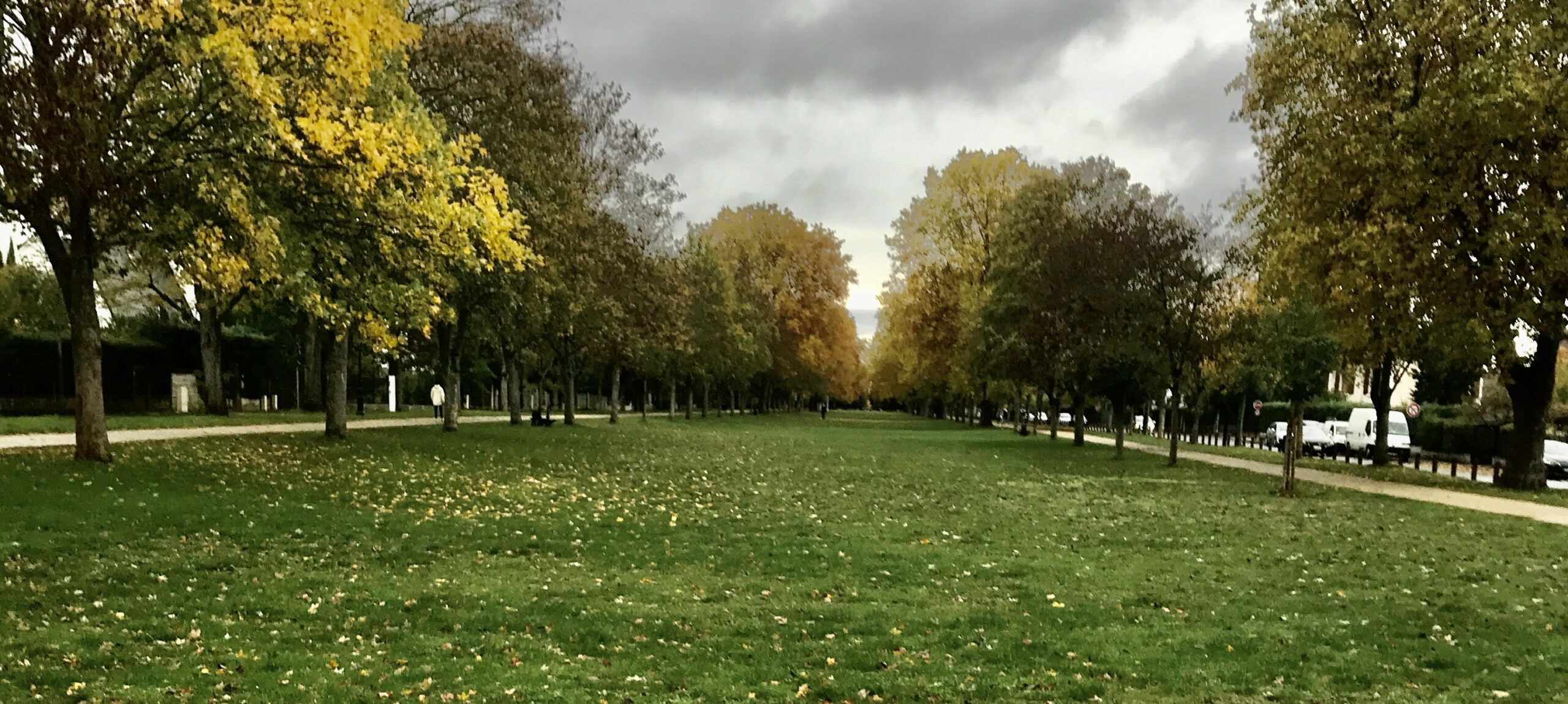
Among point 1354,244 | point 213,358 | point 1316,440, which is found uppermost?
point 1354,244

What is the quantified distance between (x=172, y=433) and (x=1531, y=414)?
32195 mm

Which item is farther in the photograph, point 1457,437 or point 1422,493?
point 1457,437

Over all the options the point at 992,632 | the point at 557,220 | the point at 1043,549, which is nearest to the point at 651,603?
the point at 992,632

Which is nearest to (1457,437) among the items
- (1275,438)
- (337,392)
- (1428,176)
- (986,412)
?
(1275,438)

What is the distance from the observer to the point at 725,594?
32.6 feet

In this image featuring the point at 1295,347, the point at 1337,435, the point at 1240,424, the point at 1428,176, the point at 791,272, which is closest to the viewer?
the point at 1428,176

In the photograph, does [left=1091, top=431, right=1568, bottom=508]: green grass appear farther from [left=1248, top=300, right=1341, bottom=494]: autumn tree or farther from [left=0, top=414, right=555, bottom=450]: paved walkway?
[left=0, top=414, right=555, bottom=450]: paved walkway

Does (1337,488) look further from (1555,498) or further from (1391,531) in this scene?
(1391,531)

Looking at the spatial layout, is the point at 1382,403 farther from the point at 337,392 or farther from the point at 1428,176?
the point at 337,392

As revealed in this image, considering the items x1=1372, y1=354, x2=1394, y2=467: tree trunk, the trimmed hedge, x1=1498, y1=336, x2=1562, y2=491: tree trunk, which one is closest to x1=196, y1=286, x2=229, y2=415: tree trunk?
x1=1372, y1=354, x2=1394, y2=467: tree trunk

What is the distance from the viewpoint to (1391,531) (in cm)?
1515

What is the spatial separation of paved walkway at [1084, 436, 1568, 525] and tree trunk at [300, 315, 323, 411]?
94.9ft

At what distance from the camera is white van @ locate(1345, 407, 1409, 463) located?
137ft

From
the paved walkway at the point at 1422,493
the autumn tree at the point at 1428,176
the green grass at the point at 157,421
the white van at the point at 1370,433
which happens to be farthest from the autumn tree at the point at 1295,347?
the green grass at the point at 157,421
